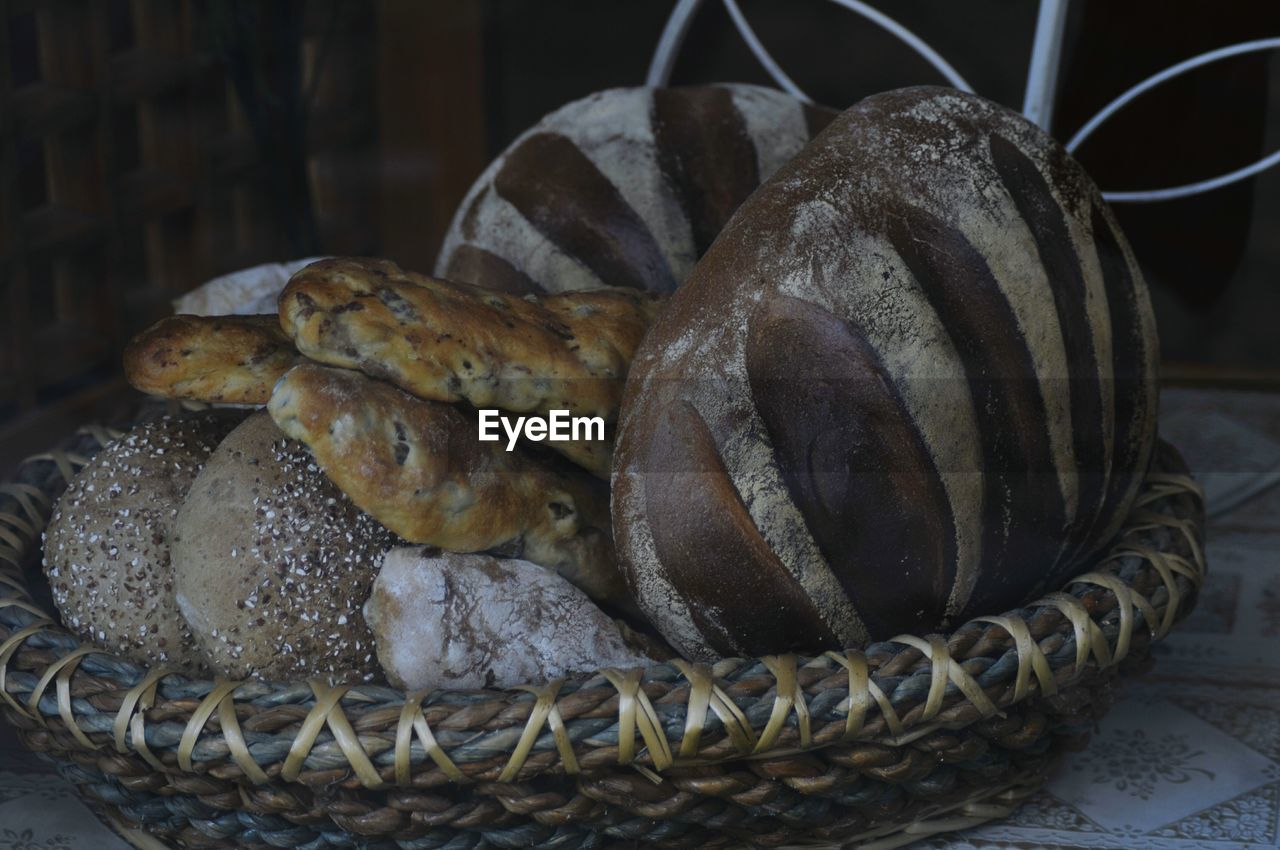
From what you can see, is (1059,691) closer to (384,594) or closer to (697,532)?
(697,532)

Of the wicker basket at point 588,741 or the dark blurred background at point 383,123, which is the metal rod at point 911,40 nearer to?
the dark blurred background at point 383,123

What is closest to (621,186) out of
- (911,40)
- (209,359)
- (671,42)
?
(671,42)

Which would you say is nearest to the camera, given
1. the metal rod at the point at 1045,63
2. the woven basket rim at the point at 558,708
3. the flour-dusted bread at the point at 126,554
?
the woven basket rim at the point at 558,708

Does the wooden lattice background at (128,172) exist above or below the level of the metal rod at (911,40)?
below

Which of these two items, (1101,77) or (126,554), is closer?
(126,554)

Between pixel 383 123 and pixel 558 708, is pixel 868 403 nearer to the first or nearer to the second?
pixel 558 708

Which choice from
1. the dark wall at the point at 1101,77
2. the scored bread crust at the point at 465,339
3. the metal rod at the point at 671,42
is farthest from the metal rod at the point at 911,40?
the scored bread crust at the point at 465,339
